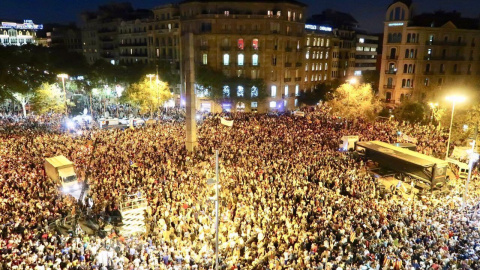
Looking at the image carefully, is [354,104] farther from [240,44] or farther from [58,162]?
[58,162]

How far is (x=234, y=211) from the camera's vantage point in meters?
20.6

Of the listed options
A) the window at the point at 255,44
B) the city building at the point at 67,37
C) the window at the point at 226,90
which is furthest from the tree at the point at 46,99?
the city building at the point at 67,37

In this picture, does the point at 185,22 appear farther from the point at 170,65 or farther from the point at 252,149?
the point at 252,149

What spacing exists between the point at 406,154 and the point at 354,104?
63.4ft

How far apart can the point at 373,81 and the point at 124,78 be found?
54.0 metres

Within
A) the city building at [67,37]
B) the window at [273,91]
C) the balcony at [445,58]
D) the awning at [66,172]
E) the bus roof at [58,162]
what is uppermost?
the city building at [67,37]

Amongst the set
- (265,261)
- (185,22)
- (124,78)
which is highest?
(185,22)

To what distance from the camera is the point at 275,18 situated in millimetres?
62500

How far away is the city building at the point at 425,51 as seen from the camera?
202 ft

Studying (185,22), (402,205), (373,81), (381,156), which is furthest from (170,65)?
(402,205)

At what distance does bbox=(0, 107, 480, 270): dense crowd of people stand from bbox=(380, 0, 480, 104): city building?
38.1 meters

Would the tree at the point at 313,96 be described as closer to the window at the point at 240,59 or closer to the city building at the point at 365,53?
the window at the point at 240,59

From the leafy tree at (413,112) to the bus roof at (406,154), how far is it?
19891 millimetres

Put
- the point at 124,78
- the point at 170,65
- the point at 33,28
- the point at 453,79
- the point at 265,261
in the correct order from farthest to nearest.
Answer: the point at 33,28 < the point at 170,65 < the point at 453,79 < the point at 124,78 < the point at 265,261
